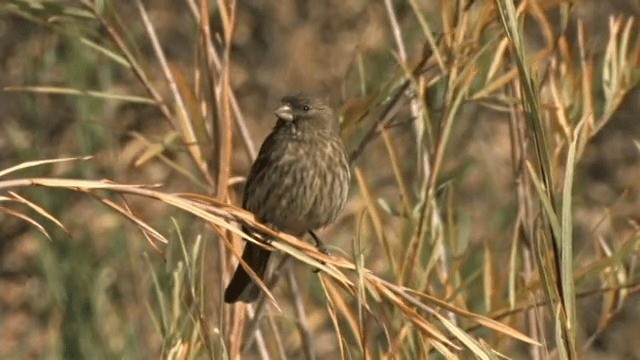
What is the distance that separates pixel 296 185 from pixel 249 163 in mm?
156

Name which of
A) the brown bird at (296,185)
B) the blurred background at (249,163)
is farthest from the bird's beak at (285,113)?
the blurred background at (249,163)

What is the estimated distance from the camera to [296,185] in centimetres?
412

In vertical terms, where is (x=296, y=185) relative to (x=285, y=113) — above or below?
below

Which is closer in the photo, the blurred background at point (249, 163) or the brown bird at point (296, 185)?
the blurred background at point (249, 163)

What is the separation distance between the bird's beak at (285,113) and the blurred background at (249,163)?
0.18m

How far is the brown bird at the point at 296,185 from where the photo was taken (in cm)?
407

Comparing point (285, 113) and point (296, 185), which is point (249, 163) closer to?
point (296, 185)

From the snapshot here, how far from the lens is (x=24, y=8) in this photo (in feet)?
11.4

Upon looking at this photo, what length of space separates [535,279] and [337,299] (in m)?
0.54

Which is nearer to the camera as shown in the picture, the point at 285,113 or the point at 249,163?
the point at 249,163

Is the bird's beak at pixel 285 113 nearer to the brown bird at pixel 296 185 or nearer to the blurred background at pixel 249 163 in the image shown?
the brown bird at pixel 296 185

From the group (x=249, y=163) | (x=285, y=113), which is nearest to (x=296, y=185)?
(x=249, y=163)

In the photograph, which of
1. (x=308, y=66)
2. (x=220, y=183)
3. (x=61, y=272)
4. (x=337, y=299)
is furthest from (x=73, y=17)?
(x=308, y=66)

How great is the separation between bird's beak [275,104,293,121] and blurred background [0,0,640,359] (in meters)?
0.18
